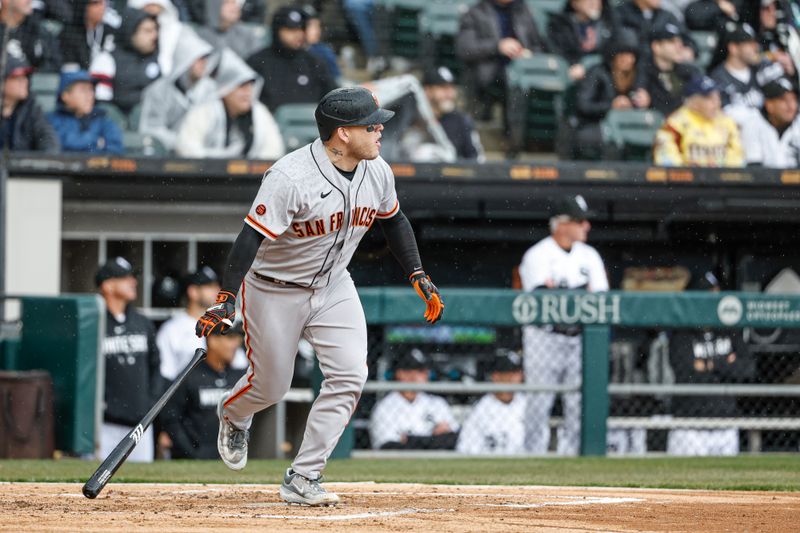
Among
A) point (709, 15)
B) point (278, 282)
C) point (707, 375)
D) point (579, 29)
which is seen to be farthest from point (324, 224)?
point (709, 15)

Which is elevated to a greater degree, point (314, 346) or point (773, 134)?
point (773, 134)

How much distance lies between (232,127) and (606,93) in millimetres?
3304

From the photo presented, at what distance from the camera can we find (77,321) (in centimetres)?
839

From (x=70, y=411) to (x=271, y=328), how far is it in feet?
Answer: 12.1

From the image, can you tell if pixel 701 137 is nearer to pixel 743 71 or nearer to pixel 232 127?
pixel 743 71

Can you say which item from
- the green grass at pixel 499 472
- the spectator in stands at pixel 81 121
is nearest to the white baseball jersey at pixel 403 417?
the green grass at pixel 499 472

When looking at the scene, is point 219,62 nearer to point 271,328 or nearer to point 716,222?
point 716,222

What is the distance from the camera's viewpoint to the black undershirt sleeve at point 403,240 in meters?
5.51

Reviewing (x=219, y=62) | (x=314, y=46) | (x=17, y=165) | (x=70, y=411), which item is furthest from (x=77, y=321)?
(x=314, y=46)

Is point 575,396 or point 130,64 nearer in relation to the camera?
point 575,396

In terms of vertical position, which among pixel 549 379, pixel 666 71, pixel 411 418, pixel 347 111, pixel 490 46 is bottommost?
pixel 411 418

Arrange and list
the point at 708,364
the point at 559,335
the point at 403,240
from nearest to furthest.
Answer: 1. the point at 403,240
2. the point at 559,335
3. the point at 708,364

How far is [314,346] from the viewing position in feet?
17.0

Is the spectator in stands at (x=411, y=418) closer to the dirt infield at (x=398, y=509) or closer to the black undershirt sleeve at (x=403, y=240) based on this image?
the dirt infield at (x=398, y=509)
